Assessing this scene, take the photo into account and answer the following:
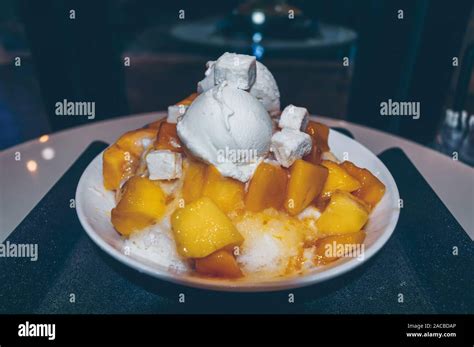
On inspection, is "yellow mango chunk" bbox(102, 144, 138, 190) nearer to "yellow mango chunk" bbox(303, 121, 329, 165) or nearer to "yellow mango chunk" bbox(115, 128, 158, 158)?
"yellow mango chunk" bbox(115, 128, 158, 158)

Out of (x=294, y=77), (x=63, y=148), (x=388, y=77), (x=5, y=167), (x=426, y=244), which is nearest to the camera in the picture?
(x=426, y=244)

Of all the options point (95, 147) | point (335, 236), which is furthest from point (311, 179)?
point (95, 147)

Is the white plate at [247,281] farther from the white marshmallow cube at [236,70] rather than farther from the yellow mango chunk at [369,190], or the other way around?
the white marshmallow cube at [236,70]

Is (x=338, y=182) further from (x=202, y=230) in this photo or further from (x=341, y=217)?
(x=202, y=230)

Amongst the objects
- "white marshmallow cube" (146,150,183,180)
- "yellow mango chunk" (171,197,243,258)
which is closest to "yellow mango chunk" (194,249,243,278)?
"yellow mango chunk" (171,197,243,258)

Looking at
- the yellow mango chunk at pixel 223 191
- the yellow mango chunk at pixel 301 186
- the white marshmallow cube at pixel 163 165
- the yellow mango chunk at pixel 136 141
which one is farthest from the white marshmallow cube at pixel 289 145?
the yellow mango chunk at pixel 136 141

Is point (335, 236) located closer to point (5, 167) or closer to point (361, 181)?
point (361, 181)

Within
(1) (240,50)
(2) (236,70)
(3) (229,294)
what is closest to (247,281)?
(3) (229,294)
